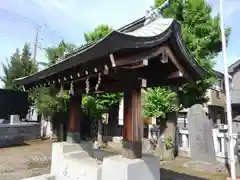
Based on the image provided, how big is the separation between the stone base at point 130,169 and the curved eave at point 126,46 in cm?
180

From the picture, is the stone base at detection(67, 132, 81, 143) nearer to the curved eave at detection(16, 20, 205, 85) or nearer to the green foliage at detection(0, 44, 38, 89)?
the curved eave at detection(16, 20, 205, 85)

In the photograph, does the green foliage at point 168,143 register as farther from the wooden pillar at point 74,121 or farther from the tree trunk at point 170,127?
the wooden pillar at point 74,121

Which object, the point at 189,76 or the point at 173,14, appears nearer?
the point at 189,76

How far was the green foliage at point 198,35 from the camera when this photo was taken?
8281 mm

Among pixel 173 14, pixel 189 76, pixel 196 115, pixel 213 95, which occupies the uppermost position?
pixel 173 14

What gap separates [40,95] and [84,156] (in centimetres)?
953

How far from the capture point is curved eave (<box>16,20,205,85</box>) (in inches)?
103

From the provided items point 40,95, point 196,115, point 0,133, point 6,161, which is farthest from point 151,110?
point 0,133

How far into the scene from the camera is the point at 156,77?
4148mm

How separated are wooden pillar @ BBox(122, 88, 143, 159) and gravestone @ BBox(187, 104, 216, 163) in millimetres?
5440

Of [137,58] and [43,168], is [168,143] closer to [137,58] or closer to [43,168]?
[43,168]

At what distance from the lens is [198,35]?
8.61m

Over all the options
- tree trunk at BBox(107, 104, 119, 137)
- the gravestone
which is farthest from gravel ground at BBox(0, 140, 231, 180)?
tree trunk at BBox(107, 104, 119, 137)

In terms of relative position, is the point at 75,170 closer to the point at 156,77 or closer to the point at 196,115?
the point at 156,77
